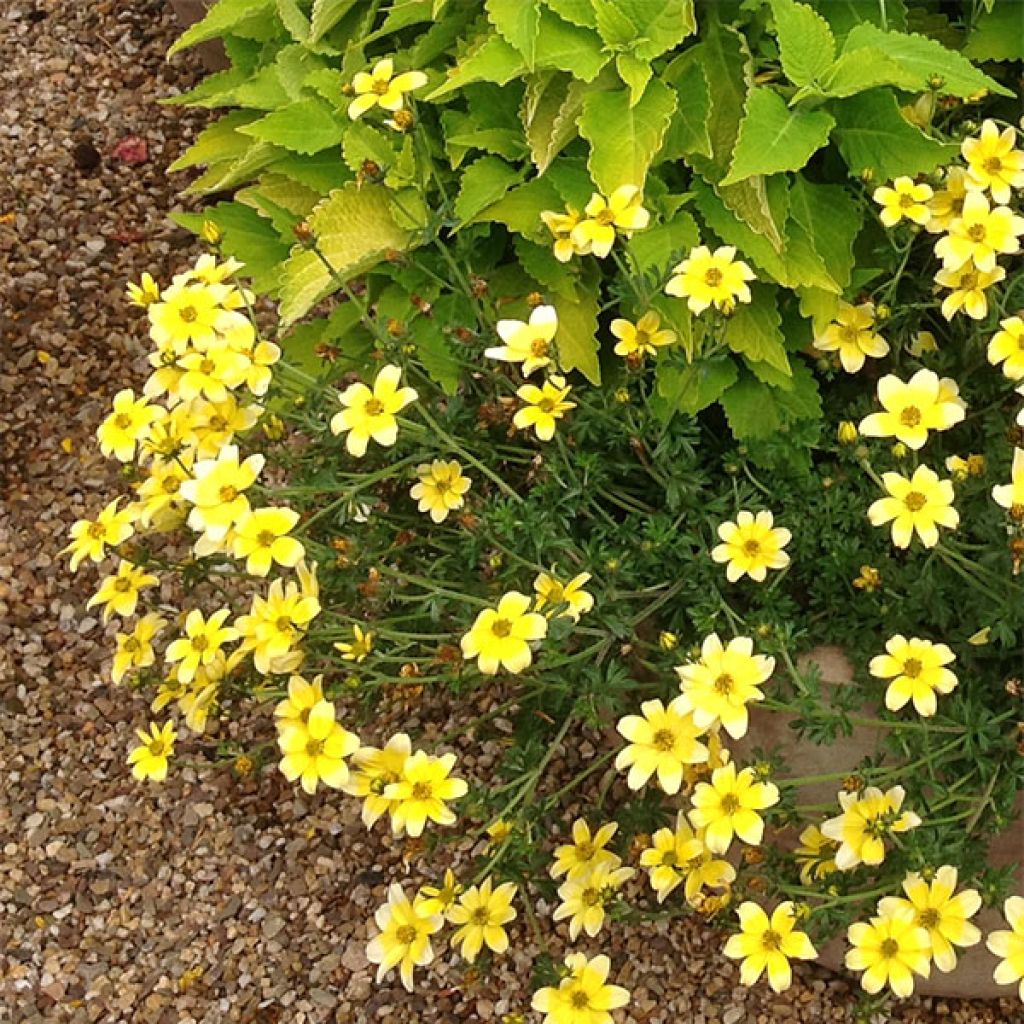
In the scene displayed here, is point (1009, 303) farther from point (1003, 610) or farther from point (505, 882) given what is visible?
point (505, 882)

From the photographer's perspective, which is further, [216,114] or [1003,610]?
[216,114]

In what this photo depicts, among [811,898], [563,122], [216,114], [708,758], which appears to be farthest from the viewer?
[216,114]

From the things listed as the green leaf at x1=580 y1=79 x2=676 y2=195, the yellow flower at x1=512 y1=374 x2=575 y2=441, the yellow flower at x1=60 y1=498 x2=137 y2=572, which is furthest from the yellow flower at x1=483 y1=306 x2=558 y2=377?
the yellow flower at x1=60 y1=498 x2=137 y2=572

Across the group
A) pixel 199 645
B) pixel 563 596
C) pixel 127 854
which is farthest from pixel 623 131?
pixel 127 854

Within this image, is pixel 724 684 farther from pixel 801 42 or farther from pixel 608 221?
pixel 801 42

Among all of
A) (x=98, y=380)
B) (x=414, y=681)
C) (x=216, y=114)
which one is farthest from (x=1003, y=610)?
(x=216, y=114)

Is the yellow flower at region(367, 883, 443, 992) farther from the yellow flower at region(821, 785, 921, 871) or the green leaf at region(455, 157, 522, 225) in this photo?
the green leaf at region(455, 157, 522, 225)
